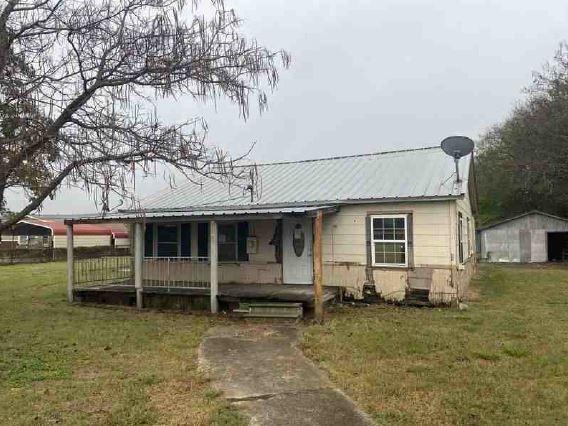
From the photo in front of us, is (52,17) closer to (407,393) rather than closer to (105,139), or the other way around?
(105,139)

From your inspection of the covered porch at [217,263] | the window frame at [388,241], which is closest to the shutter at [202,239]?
the covered porch at [217,263]

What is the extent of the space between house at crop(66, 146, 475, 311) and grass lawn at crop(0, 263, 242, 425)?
7.21 feet

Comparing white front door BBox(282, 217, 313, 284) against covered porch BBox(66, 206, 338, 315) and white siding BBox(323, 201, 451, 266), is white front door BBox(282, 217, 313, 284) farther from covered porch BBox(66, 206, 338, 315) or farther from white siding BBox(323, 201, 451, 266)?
white siding BBox(323, 201, 451, 266)

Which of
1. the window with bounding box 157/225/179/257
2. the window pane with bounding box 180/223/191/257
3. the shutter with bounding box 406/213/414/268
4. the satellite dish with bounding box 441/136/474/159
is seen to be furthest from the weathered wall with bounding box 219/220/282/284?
the satellite dish with bounding box 441/136/474/159

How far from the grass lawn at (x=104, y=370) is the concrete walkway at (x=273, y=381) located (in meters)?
0.25

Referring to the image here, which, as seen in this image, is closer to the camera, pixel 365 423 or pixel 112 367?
pixel 365 423

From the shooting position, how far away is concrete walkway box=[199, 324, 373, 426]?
4.89 meters

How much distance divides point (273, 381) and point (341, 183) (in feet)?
27.9

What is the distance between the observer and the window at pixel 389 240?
1202cm

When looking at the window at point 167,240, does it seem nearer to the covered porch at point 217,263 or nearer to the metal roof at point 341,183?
the covered porch at point 217,263

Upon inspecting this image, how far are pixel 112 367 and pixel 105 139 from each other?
10.3 feet

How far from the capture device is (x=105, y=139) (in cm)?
662

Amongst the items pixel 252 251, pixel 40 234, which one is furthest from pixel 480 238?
pixel 40 234

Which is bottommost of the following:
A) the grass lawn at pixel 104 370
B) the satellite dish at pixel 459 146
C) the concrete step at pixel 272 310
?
the grass lawn at pixel 104 370
